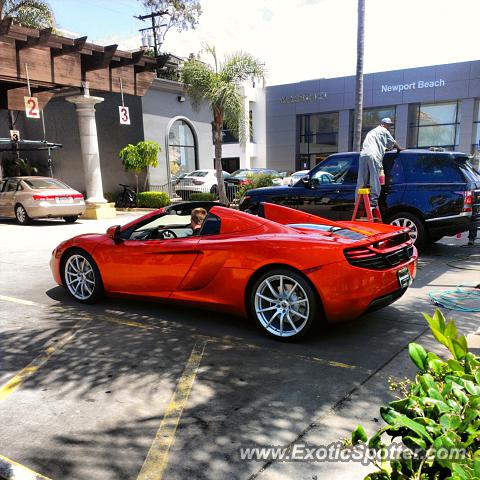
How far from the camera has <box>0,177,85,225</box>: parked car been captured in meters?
14.4

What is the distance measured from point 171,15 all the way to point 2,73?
2693 cm

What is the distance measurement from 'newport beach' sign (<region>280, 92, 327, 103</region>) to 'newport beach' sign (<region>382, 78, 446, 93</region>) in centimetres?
591

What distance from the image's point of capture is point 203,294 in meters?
4.77

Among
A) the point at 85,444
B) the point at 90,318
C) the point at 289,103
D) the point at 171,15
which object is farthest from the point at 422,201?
the point at 289,103

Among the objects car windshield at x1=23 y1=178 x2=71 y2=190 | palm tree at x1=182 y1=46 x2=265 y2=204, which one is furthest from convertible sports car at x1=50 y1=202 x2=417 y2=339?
palm tree at x1=182 y1=46 x2=265 y2=204

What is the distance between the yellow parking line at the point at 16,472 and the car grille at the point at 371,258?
2.80 meters

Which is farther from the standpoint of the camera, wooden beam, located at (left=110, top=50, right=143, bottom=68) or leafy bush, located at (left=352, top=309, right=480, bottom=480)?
wooden beam, located at (left=110, top=50, right=143, bottom=68)

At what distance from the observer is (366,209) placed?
24.4 ft

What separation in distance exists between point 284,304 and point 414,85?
3911cm

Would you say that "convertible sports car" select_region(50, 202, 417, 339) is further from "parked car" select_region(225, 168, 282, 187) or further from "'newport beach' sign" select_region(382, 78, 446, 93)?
"'newport beach' sign" select_region(382, 78, 446, 93)

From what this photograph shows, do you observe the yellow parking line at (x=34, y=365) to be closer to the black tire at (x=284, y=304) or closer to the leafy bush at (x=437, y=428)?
the black tire at (x=284, y=304)

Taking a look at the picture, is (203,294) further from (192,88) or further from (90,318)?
(192,88)

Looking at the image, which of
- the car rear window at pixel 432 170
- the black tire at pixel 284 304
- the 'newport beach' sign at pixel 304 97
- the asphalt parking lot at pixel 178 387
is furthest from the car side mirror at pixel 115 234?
the 'newport beach' sign at pixel 304 97

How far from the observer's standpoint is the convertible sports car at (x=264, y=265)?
405 cm
